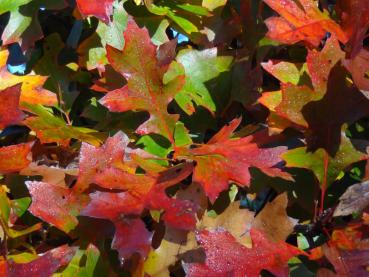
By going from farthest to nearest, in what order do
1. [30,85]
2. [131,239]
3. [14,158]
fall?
[30,85], [14,158], [131,239]

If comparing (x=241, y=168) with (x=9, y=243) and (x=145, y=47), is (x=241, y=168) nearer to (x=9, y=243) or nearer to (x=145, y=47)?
(x=145, y=47)

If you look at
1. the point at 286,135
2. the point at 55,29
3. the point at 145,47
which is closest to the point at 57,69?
the point at 55,29

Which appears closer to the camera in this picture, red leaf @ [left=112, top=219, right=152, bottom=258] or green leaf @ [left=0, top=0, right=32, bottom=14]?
red leaf @ [left=112, top=219, right=152, bottom=258]

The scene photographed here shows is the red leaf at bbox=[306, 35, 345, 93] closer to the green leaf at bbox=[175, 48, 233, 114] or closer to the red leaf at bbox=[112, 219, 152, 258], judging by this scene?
the green leaf at bbox=[175, 48, 233, 114]

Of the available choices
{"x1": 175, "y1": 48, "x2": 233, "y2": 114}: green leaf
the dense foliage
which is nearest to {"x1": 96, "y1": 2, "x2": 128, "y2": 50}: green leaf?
the dense foliage

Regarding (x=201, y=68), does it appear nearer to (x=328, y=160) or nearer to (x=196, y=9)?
(x=196, y=9)

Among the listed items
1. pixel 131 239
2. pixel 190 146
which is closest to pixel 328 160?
pixel 190 146
